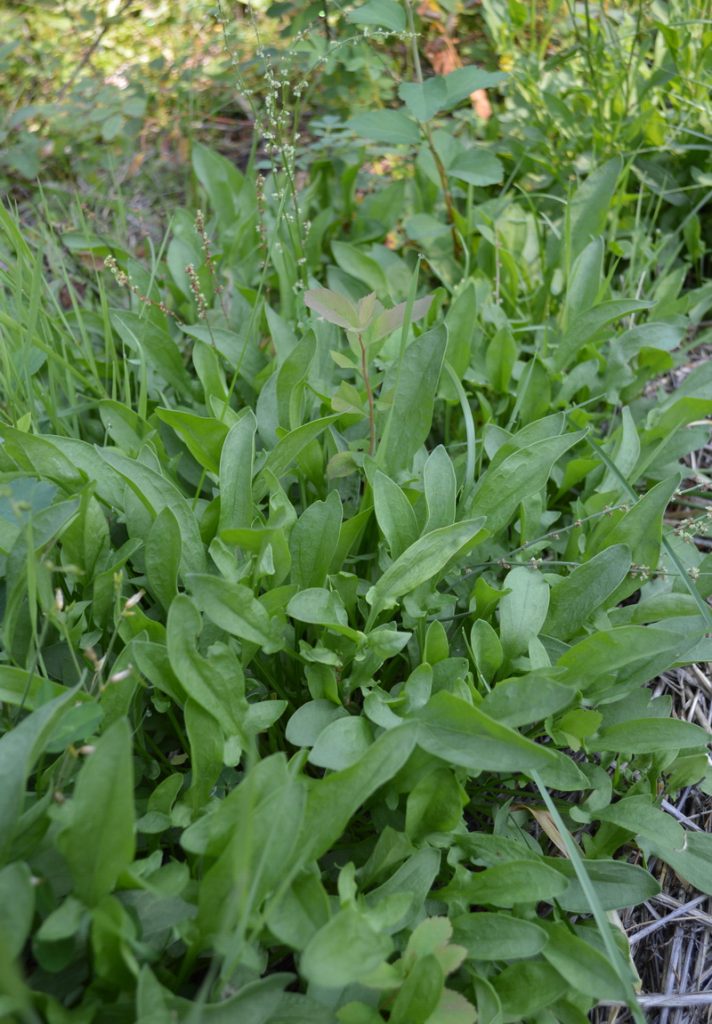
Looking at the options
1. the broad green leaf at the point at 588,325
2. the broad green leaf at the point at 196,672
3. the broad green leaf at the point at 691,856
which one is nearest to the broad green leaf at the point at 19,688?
the broad green leaf at the point at 196,672

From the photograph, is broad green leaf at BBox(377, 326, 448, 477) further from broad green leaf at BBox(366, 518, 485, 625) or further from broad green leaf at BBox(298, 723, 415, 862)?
broad green leaf at BBox(298, 723, 415, 862)

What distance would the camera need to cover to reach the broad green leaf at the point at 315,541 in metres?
1.26

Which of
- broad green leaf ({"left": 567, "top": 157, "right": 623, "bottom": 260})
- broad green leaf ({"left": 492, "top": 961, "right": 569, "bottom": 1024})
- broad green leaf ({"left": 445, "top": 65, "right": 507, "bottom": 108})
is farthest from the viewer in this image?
broad green leaf ({"left": 567, "top": 157, "right": 623, "bottom": 260})

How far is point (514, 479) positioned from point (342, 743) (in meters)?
0.50

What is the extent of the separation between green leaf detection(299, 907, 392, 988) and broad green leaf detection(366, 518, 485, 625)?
430mm

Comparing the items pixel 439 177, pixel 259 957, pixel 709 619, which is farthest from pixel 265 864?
pixel 439 177

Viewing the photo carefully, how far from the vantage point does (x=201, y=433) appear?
4.59ft

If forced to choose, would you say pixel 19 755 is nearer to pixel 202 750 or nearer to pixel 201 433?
pixel 202 750

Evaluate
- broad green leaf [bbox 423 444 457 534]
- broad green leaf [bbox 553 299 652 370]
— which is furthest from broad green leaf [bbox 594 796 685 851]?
broad green leaf [bbox 553 299 652 370]

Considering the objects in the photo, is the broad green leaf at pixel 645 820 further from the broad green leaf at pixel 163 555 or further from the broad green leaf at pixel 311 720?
the broad green leaf at pixel 163 555

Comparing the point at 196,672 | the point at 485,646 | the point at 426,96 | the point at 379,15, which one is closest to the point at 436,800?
the point at 485,646

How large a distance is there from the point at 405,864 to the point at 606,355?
3.83 feet

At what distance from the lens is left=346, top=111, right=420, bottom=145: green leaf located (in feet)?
5.75

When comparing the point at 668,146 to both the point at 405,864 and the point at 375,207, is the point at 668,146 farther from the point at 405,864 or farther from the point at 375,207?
the point at 405,864
